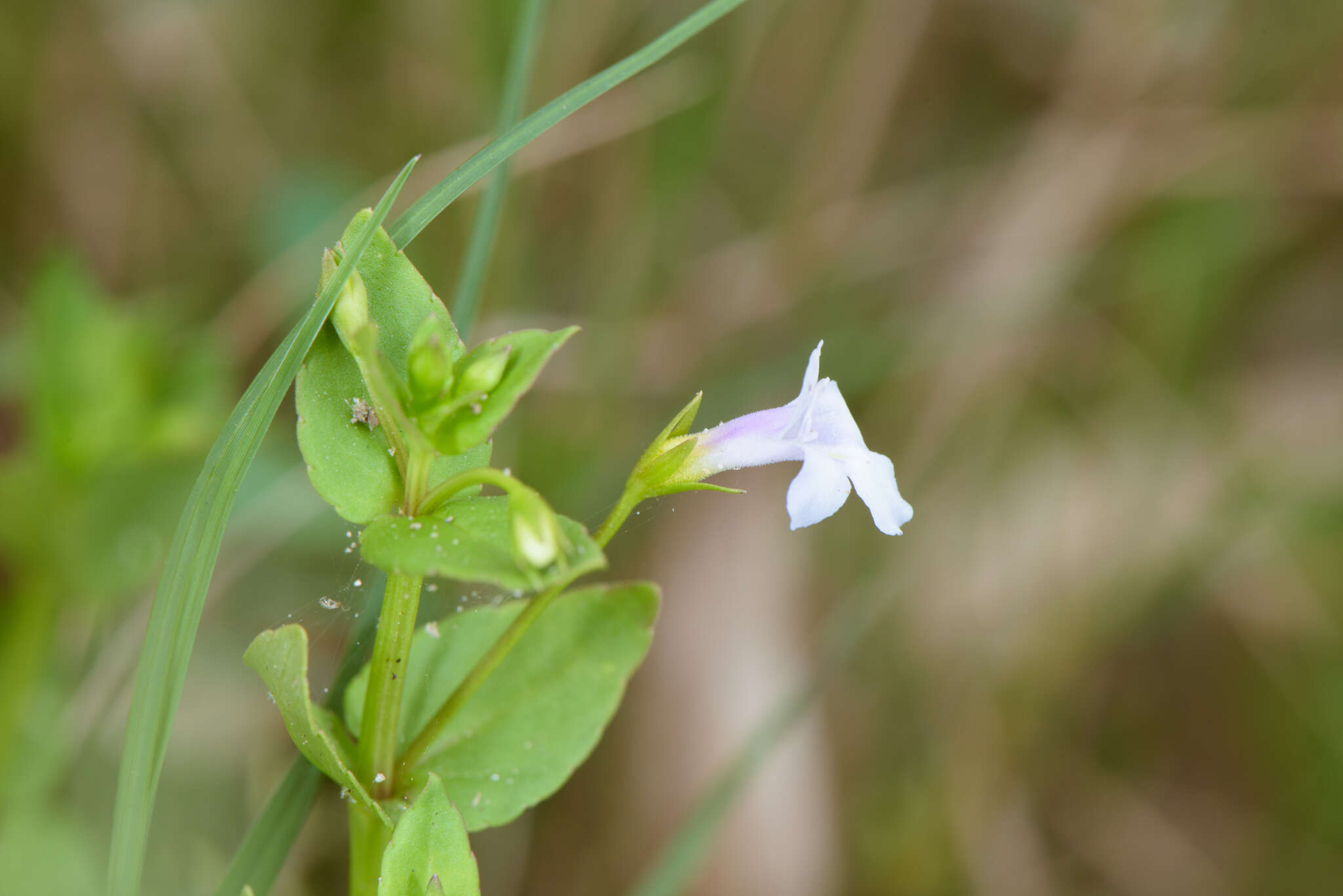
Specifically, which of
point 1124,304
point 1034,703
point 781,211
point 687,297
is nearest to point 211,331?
point 687,297

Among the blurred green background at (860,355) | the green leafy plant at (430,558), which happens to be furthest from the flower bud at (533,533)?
the blurred green background at (860,355)

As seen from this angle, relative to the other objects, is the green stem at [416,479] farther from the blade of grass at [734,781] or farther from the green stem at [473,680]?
the blade of grass at [734,781]

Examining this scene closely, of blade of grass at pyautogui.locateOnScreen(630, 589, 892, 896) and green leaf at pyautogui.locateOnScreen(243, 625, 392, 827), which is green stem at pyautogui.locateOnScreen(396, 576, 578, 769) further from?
blade of grass at pyautogui.locateOnScreen(630, 589, 892, 896)

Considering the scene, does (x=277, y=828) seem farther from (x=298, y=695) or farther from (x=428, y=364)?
(x=428, y=364)

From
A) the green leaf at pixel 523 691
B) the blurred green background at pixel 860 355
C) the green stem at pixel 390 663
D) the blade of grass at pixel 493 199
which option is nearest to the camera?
the green stem at pixel 390 663

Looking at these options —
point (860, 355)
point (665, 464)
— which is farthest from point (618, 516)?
point (860, 355)

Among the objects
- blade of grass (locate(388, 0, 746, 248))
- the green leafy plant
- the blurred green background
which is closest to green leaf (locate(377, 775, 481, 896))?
the green leafy plant

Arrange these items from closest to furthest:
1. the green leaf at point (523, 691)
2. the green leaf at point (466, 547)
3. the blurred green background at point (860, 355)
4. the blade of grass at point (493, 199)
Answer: the green leaf at point (466, 547) → the green leaf at point (523, 691) → the blade of grass at point (493, 199) → the blurred green background at point (860, 355)
